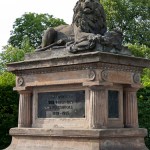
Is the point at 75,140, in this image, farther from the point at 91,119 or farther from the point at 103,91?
the point at 103,91

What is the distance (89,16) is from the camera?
13.2 meters

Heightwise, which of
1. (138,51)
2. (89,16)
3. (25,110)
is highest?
(138,51)

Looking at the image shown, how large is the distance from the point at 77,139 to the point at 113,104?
4.79 ft

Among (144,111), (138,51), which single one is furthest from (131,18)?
(144,111)

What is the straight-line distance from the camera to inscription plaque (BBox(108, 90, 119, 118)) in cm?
1242

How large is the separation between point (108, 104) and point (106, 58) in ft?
4.45

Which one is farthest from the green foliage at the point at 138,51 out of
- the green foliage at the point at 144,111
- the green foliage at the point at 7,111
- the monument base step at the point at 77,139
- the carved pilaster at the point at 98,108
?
the carved pilaster at the point at 98,108

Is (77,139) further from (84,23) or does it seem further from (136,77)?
(84,23)

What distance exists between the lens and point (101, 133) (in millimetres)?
11531

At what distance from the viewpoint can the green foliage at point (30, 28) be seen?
45.5 metres

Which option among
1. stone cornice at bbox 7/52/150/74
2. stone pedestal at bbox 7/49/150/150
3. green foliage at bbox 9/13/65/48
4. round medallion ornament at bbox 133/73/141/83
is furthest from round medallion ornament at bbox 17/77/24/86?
green foliage at bbox 9/13/65/48

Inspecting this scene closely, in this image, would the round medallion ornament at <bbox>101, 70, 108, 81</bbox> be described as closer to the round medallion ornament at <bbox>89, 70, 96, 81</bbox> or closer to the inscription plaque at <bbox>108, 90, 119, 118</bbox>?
the round medallion ornament at <bbox>89, 70, 96, 81</bbox>

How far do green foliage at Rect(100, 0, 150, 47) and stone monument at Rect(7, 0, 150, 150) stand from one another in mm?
28241

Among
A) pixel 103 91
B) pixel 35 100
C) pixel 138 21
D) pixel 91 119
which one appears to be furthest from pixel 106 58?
pixel 138 21
